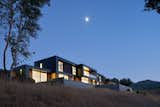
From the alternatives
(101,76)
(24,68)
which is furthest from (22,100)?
(101,76)

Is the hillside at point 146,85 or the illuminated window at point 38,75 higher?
the illuminated window at point 38,75

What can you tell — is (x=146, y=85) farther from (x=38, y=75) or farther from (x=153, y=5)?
(x=153, y=5)

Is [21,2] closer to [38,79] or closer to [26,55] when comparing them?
[26,55]

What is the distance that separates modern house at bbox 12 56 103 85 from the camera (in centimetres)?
5366

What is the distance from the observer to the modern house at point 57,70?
53656mm

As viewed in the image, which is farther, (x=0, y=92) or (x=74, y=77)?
(x=74, y=77)

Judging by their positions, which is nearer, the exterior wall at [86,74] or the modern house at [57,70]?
the modern house at [57,70]

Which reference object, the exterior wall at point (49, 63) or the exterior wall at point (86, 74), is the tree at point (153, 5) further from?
the exterior wall at point (86, 74)

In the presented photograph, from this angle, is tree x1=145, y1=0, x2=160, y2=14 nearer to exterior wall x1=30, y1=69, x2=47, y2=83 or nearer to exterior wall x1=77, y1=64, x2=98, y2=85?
exterior wall x1=30, y1=69, x2=47, y2=83

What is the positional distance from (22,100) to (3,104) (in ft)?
3.53

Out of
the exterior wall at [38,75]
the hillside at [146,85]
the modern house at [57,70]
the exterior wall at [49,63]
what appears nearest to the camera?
the exterior wall at [38,75]

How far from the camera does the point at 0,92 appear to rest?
12.6 metres

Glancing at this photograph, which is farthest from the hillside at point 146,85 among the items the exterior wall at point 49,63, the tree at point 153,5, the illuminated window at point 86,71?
the tree at point 153,5

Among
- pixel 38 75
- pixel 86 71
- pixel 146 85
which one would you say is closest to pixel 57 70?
pixel 38 75
